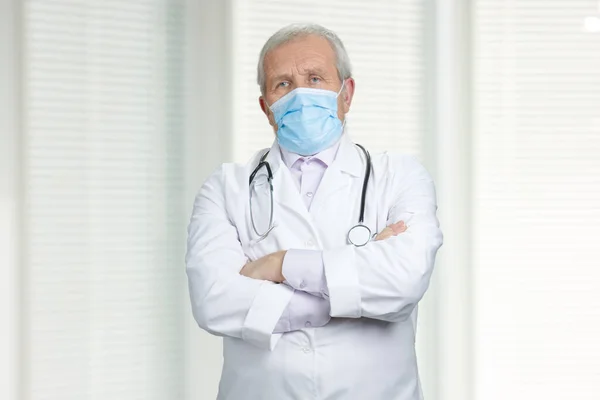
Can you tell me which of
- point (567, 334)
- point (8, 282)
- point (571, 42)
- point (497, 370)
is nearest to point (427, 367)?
point (497, 370)

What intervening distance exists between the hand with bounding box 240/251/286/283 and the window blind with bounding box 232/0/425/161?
4.73ft

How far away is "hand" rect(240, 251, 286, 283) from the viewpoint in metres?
1.61

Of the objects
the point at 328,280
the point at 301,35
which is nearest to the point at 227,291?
the point at 328,280

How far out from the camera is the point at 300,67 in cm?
174

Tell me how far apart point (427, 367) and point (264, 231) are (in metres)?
1.48

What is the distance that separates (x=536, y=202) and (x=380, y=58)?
0.79 m

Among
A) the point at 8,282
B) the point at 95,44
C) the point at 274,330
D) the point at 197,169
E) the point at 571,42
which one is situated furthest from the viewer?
the point at 571,42

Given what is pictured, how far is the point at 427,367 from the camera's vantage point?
3.01m

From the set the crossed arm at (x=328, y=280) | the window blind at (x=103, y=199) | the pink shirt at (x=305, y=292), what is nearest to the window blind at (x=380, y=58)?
the window blind at (x=103, y=199)

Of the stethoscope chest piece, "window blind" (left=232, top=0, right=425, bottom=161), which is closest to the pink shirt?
the stethoscope chest piece

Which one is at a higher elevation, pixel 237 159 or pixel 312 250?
pixel 237 159

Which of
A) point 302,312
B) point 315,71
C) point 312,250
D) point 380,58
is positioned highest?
point 380,58

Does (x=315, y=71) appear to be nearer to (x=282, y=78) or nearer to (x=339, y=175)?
(x=282, y=78)

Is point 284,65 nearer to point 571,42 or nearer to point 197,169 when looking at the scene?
point 197,169
